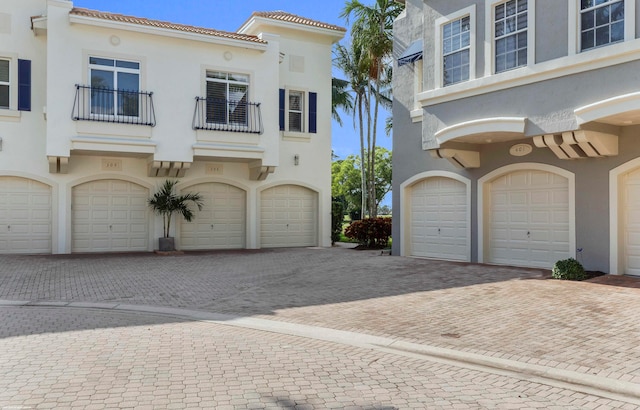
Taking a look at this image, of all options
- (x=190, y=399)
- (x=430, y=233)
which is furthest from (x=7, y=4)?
(x=190, y=399)

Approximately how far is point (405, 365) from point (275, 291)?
18.3 feet

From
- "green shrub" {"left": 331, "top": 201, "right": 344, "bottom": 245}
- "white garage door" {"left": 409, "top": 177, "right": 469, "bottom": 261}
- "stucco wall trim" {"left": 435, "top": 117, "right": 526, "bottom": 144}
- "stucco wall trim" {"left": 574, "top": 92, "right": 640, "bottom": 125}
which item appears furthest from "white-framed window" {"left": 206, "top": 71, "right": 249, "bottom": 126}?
"stucco wall trim" {"left": 574, "top": 92, "right": 640, "bottom": 125}

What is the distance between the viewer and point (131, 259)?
17375 millimetres

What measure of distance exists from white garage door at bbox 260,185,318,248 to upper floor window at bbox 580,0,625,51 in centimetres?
1308

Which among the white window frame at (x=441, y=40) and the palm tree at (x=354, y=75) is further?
the palm tree at (x=354, y=75)

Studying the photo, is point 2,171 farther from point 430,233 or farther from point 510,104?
point 510,104

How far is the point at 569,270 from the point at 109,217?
592 inches

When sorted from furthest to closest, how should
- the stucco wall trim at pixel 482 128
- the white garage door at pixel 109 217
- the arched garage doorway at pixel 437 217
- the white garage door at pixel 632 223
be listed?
Answer: the white garage door at pixel 109 217
the arched garage doorway at pixel 437 217
the stucco wall trim at pixel 482 128
the white garage door at pixel 632 223

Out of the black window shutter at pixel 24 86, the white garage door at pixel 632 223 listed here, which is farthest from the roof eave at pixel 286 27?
the white garage door at pixel 632 223

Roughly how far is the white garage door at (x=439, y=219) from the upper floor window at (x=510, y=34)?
3826 millimetres

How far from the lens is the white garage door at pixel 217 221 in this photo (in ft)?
68.0

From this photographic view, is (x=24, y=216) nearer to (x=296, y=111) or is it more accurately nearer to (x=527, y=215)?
(x=296, y=111)

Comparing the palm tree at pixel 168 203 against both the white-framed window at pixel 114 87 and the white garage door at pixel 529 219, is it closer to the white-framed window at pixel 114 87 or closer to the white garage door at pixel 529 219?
the white-framed window at pixel 114 87

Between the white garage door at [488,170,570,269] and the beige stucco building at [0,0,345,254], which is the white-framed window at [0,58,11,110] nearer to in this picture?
the beige stucco building at [0,0,345,254]
